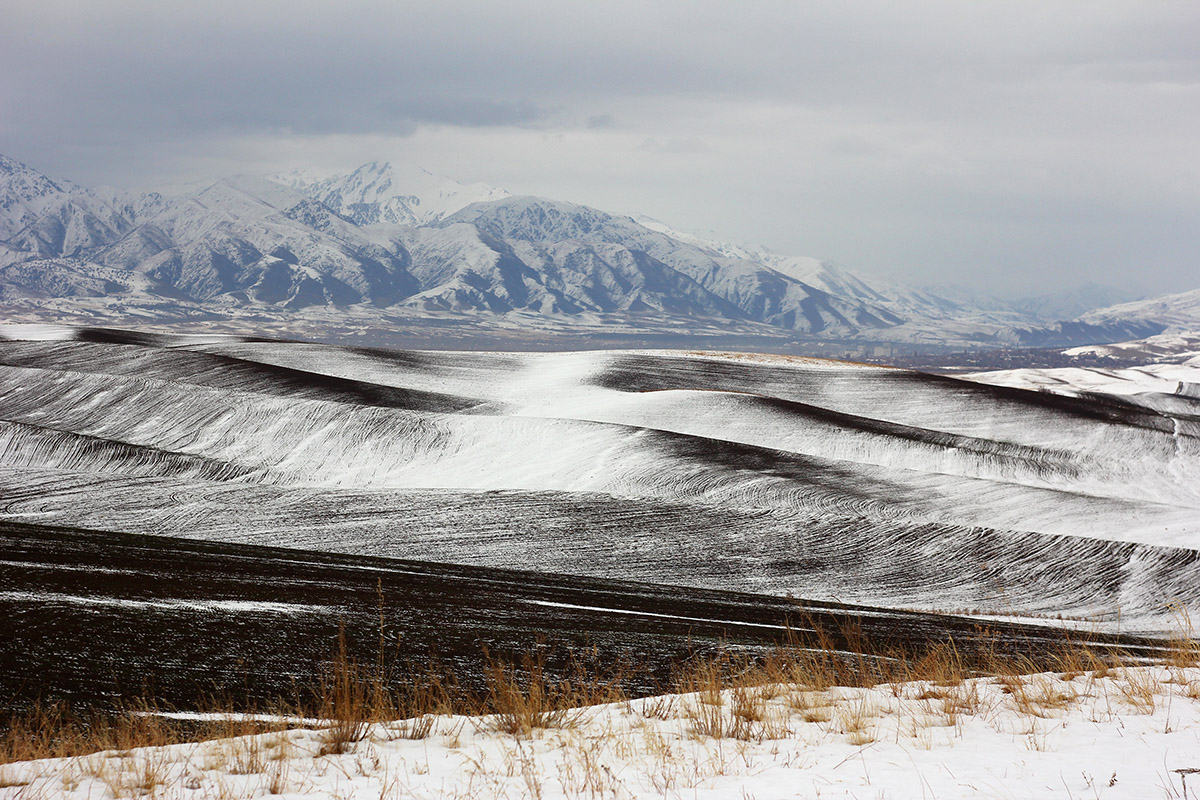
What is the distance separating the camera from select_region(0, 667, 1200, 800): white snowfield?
6.20 metres

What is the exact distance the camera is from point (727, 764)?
6.80 m

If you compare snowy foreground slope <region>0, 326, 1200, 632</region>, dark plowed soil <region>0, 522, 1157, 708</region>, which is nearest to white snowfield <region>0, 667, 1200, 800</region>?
dark plowed soil <region>0, 522, 1157, 708</region>

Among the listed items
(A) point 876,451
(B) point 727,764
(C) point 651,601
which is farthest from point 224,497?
(A) point 876,451

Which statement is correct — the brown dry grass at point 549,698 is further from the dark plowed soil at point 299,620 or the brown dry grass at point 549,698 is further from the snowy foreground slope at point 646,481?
the snowy foreground slope at point 646,481

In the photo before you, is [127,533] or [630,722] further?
[127,533]

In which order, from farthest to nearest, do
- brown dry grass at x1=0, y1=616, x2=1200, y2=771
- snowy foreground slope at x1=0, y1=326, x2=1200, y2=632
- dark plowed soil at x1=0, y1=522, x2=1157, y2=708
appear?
snowy foreground slope at x1=0, y1=326, x2=1200, y2=632
dark plowed soil at x1=0, y1=522, x2=1157, y2=708
brown dry grass at x1=0, y1=616, x2=1200, y2=771

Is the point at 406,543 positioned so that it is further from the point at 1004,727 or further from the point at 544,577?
the point at 1004,727

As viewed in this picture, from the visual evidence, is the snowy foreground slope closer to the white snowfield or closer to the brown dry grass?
the brown dry grass

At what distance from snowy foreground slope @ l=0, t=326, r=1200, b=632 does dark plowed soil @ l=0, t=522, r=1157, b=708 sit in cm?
303

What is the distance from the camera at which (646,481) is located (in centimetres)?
2439

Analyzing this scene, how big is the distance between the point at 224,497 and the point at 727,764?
18689mm

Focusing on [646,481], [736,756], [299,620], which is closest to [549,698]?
[736,756]

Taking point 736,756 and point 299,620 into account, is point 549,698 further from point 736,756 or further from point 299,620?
point 299,620

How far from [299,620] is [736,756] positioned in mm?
6264
